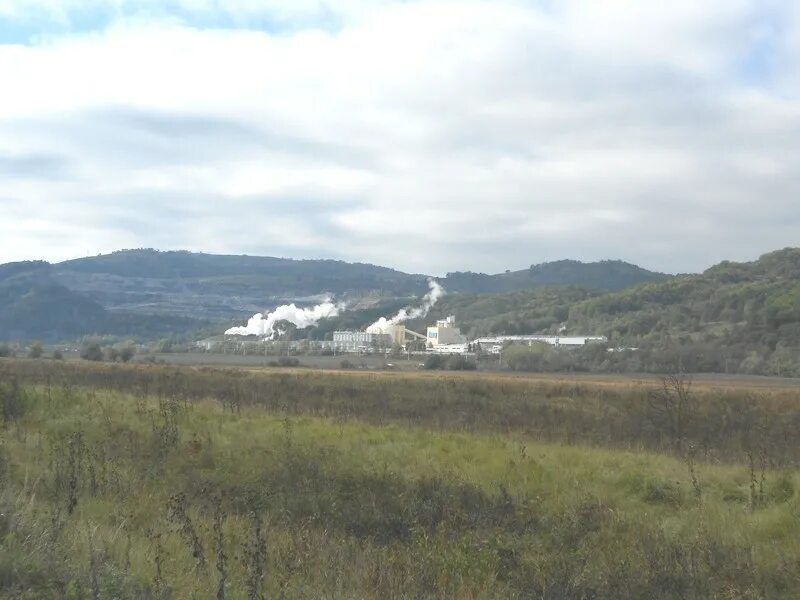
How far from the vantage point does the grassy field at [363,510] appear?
7082 millimetres

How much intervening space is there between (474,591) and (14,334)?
537ft

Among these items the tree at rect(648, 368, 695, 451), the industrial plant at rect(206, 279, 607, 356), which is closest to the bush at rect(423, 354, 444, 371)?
the industrial plant at rect(206, 279, 607, 356)

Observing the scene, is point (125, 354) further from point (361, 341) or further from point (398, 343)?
point (398, 343)

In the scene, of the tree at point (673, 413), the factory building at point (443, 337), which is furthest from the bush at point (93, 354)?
the tree at point (673, 413)

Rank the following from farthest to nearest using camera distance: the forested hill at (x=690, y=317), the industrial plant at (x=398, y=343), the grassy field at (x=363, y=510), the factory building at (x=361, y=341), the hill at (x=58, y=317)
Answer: the hill at (x=58, y=317) < the factory building at (x=361, y=341) < the industrial plant at (x=398, y=343) < the forested hill at (x=690, y=317) < the grassy field at (x=363, y=510)

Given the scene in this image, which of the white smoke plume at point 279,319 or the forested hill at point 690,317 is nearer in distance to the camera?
the forested hill at point 690,317

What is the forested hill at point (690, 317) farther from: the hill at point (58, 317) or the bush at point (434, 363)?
the hill at point (58, 317)

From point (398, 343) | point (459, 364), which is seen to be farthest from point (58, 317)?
point (459, 364)

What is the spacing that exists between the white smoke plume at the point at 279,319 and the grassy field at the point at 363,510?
123637 millimetres

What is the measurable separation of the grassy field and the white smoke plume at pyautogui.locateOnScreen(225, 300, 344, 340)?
12364 cm

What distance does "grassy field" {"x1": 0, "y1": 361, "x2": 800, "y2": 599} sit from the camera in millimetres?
7082

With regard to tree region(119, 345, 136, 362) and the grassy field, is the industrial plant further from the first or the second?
the grassy field

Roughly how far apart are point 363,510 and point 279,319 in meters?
141

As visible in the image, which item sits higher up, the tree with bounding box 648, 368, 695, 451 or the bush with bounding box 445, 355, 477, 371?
the tree with bounding box 648, 368, 695, 451
